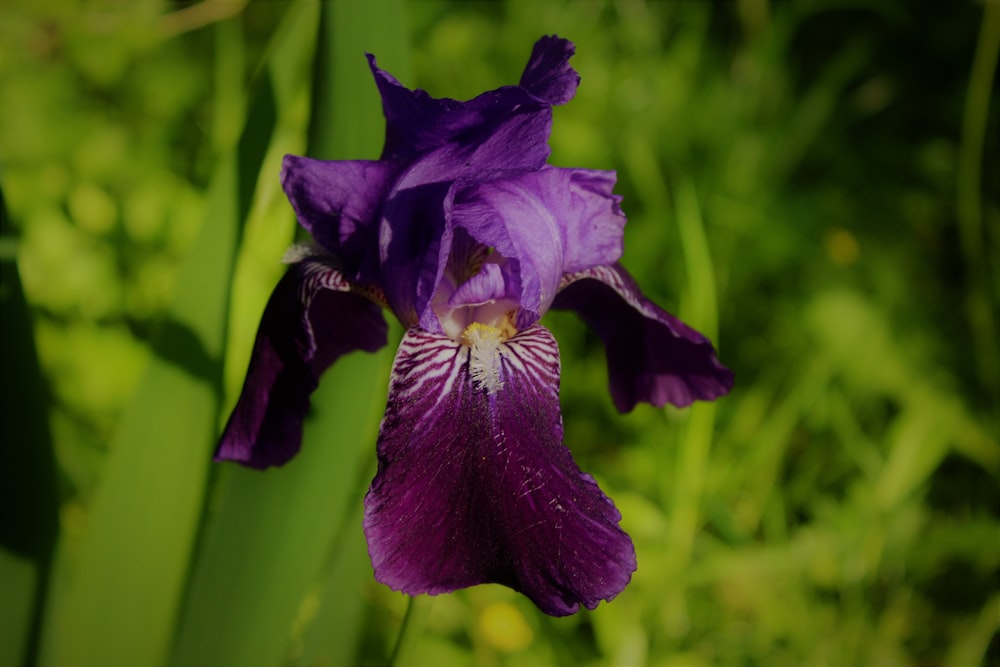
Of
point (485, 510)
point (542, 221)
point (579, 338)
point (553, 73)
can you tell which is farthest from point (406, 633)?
point (579, 338)

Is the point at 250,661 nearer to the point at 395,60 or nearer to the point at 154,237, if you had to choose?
the point at 395,60

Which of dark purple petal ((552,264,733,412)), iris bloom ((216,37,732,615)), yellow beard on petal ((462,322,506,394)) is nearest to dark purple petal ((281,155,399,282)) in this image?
iris bloom ((216,37,732,615))

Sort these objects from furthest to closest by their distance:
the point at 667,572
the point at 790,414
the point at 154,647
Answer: the point at 790,414 < the point at 667,572 < the point at 154,647

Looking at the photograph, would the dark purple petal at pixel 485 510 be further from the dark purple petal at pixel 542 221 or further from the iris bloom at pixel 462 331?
the dark purple petal at pixel 542 221

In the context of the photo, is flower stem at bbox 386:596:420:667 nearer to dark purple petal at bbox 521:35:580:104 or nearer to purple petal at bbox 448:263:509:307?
purple petal at bbox 448:263:509:307

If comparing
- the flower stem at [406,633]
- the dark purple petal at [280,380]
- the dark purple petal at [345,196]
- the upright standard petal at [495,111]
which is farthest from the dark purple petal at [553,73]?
the flower stem at [406,633]

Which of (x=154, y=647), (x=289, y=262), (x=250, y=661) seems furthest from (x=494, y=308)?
(x=154, y=647)
